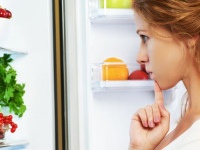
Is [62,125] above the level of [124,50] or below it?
below

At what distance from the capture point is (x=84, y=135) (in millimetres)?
1473

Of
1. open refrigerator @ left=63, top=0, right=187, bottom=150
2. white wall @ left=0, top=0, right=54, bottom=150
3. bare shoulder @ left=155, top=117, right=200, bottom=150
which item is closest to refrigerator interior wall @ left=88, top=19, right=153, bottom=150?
open refrigerator @ left=63, top=0, right=187, bottom=150

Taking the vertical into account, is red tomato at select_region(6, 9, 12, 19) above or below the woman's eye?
above

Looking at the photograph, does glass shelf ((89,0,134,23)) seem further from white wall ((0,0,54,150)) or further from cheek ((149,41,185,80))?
white wall ((0,0,54,150))

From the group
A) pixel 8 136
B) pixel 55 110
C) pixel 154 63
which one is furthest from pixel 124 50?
pixel 8 136

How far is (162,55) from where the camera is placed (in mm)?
1414

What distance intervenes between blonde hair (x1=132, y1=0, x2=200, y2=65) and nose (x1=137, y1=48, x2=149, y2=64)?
88 mm

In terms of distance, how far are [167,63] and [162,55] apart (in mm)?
28

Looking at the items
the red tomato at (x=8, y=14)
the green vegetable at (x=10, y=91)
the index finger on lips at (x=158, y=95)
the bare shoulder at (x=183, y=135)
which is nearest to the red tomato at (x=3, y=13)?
the red tomato at (x=8, y=14)

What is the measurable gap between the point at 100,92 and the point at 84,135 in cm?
15

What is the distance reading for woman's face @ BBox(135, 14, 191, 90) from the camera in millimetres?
1398

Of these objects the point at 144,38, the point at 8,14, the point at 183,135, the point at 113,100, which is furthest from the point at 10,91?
the point at 183,135

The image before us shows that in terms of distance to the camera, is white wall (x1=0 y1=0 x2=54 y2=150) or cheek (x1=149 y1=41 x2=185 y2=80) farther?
white wall (x1=0 y1=0 x2=54 y2=150)

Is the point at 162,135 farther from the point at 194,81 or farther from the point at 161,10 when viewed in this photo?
the point at 161,10
